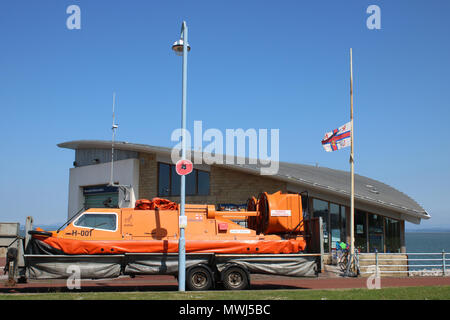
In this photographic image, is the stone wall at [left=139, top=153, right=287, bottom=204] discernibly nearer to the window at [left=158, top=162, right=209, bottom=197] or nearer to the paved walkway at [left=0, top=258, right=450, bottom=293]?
the window at [left=158, top=162, right=209, bottom=197]

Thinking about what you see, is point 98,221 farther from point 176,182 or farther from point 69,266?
point 176,182

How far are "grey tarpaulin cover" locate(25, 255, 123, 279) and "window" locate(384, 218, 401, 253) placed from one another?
61.4 feet

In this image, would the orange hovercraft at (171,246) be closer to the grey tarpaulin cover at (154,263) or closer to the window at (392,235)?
the grey tarpaulin cover at (154,263)

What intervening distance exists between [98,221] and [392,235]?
1940 cm

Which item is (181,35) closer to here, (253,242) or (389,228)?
(253,242)

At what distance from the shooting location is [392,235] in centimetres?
2817

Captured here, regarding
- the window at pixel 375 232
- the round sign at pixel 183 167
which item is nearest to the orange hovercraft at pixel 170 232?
the round sign at pixel 183 167

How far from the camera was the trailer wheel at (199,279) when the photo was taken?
15.0m

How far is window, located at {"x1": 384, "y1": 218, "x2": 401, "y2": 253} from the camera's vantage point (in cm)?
2811

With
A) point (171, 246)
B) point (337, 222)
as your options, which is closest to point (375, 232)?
point (337, 222)

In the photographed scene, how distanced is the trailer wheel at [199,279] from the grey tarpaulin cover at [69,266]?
233 cm
